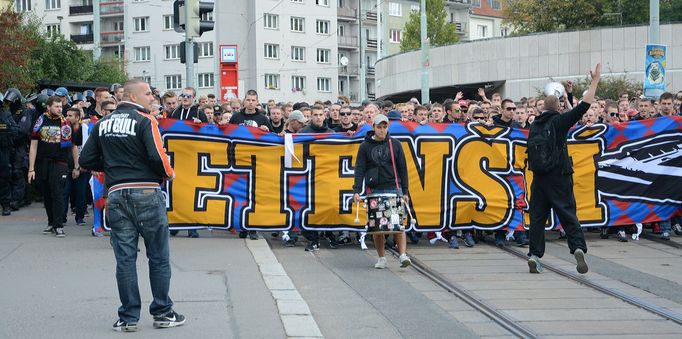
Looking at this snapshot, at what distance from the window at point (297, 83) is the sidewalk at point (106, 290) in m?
71.5

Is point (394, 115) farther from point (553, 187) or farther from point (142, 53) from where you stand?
point (142, 53)

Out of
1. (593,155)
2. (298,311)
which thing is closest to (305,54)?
(593,155)

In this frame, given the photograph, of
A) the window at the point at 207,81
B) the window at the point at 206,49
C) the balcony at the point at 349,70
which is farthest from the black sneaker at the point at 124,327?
the balcony at the point at 349,70

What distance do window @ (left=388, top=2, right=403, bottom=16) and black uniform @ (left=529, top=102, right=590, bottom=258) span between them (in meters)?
86.4

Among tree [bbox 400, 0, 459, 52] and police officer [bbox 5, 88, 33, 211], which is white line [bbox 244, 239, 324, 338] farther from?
tree [bbox 400, 0, 459, 52]

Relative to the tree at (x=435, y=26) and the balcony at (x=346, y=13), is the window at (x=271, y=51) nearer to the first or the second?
the balcony at (x=346, y=13)

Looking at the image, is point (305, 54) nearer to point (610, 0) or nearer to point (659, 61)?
point (610, 0)

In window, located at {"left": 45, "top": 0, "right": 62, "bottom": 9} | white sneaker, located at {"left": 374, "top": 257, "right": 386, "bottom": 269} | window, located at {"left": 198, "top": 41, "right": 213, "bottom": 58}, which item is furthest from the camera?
window, located at {"left": 45, "top": 0, "right": 62, "bottom": 9}

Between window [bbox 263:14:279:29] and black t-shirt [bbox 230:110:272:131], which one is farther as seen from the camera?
window [bbox 263:14:279:29]

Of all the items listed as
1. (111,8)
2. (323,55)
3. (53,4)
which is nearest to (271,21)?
(323,55)

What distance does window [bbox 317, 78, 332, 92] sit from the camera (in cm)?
8874

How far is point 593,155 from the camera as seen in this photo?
1496cm

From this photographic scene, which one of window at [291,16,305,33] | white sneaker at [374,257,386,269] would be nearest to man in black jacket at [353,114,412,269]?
white sneaker at [374,257,386,269]

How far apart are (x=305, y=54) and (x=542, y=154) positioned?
3043 inches
